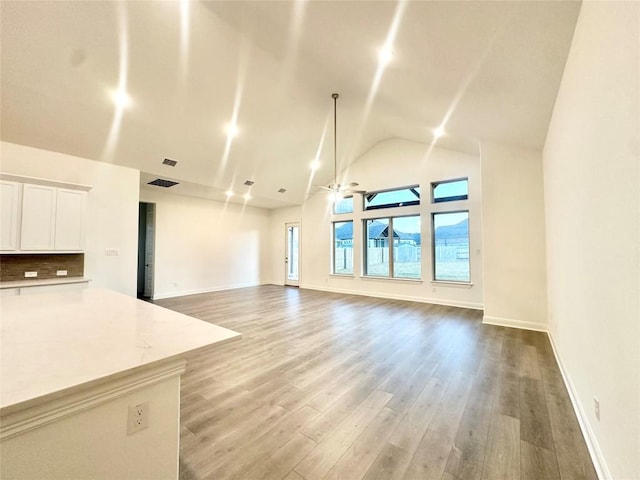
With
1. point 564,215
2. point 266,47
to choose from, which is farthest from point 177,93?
point 564,215

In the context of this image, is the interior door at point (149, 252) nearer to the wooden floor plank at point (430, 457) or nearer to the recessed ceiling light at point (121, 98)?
the recessed ceiling light at point (121, 98)

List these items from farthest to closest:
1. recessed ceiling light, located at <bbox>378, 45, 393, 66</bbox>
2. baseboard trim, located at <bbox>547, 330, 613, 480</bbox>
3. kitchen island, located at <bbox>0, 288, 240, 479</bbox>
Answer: recessed ceiling light, located at <bbox>378, 45, 393, 66</bbox>, baseboard trim, located at <bbox>547, 330, 613, 480</bbox>, kitchen island, located at <bbox>0, 288, 240, 479</bbox>

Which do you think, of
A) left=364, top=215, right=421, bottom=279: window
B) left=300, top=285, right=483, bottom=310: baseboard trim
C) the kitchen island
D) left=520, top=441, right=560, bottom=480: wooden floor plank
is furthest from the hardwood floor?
left=364, top=215, right=421, bottom=279: window

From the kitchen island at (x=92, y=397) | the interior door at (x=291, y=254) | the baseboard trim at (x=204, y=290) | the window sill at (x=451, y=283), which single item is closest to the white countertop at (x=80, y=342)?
the kitchen island at (x=92, y=397)

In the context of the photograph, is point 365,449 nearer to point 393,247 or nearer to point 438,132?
point 438,132

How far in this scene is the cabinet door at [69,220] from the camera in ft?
13.6

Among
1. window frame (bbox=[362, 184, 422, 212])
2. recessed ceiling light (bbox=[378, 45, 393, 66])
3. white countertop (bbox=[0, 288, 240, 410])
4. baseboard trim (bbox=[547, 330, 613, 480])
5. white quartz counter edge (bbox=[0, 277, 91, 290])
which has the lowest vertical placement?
baseboard trim (bbox=[547, 330, 613, 480])

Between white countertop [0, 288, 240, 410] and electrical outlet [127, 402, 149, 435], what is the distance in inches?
7.5

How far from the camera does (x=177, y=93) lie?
13.1ft

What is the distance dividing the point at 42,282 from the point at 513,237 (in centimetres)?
716

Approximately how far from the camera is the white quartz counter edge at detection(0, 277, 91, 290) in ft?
12.2

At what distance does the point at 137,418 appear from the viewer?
40.8 inches

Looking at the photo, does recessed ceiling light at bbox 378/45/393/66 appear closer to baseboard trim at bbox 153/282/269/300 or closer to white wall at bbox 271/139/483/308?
white wall at bbox 271/139/483/308

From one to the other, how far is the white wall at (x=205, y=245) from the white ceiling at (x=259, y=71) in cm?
193
